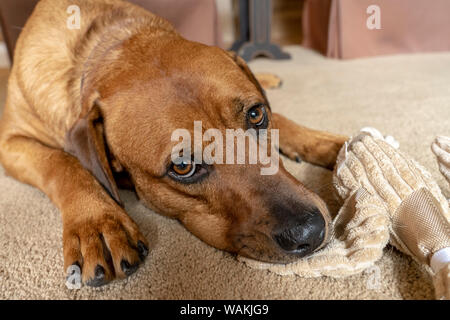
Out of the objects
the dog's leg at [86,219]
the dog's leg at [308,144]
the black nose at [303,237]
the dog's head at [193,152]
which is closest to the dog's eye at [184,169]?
the dog's head at [193,152]

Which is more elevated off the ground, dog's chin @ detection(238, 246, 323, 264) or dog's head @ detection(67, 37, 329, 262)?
dog's head @ detection(67, 37, 329, 262)

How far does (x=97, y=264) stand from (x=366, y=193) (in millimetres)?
875

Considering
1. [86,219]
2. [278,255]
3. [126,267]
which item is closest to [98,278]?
[126,267]

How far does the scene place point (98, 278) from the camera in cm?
116

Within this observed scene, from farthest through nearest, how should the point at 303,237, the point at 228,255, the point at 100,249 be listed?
the point at 228,255, the point at 100,249, the point at 303,237

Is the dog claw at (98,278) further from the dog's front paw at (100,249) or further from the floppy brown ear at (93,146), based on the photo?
the floppy brown ear at (93,146)

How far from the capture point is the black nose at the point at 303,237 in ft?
3.61

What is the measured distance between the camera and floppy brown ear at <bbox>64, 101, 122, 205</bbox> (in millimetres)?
1369

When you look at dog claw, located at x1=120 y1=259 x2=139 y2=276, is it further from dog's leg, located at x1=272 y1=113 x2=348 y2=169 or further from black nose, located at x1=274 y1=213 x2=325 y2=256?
dog's leg, located at x1=272 y1=113 x2=348 y2=169

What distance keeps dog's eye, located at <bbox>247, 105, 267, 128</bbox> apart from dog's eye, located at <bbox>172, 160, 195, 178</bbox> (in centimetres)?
27

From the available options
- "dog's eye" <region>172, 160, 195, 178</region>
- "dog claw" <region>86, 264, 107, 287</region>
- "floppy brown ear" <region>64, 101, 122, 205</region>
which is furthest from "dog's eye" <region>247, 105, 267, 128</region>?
"dog claw" <region>86, 264, 107, 287</region>

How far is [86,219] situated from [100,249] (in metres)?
0.17

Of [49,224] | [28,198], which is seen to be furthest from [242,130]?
[28,198]

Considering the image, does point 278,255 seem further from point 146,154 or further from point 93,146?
point 93,146
